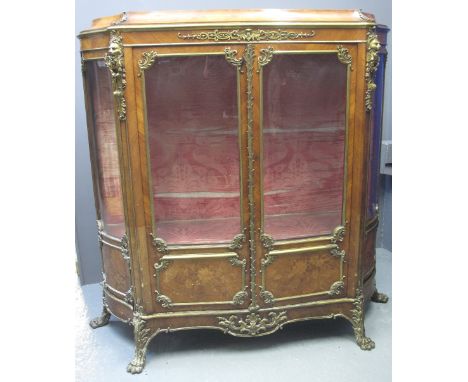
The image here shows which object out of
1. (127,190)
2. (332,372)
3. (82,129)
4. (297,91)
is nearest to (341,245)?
(332,372)

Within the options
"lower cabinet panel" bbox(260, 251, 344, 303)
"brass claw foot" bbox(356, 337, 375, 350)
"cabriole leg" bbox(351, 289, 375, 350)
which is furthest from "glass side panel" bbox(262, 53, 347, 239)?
"brass claw foot" bbox(356, 337, 375, 350)

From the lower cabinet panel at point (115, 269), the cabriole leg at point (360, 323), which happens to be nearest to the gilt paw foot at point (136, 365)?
the lower cabinet panel at point (115, 269)

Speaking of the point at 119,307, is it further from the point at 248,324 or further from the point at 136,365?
the point at 248,324

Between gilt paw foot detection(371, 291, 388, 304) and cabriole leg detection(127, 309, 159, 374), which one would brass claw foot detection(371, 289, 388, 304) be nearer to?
gilt paw foot detection(371, 291, 388, 304)

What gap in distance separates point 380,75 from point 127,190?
4.36ft

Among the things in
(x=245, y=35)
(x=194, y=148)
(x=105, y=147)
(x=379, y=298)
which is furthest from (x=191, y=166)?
(x=379, y=298)

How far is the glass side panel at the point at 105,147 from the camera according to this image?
6.15ft

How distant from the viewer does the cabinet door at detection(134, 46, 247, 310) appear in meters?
1.72

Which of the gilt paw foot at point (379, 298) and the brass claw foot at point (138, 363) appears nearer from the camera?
the brass claw foot at point (138, 363)

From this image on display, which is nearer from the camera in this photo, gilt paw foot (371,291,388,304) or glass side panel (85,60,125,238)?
glass side panel (85,60,125,238)

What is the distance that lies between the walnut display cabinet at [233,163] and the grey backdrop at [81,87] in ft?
1.50

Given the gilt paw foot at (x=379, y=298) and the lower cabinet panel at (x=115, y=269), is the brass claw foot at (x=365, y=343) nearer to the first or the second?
the gilt paw foot at (x=379, y=298)

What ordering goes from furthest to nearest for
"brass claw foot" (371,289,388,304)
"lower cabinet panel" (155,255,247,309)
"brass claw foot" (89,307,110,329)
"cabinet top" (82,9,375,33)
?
"brass claw foot" (371,289,388,304)
"brass claw foot" (89,307,110,329)
"lower cabinet panel" (155,255,247,309)
"cabinet top" (82,9,375,33)

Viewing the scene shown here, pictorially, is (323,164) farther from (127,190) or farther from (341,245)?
(127,190)
